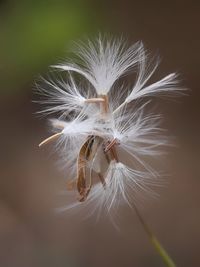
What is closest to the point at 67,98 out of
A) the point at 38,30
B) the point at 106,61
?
the point at 106,61

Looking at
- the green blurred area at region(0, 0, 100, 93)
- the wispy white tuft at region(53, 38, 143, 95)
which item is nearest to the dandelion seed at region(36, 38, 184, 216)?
the wispy white tuft at region(53, 38, 143, 95)

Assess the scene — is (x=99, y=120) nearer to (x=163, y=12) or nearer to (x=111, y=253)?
(x=111, y=253)

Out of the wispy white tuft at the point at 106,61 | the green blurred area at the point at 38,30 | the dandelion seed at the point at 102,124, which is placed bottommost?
the dandelion seed at the point at 102,124

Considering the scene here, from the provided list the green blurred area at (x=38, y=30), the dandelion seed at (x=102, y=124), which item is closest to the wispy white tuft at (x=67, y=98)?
the dandelion seed at (x=102, y=124)

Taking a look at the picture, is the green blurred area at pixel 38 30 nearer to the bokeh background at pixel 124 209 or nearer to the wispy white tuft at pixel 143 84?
the bokeh background at pixel 124 209

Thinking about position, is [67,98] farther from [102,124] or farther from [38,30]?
[38,30]

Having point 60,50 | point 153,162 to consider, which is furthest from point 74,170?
point 153,162

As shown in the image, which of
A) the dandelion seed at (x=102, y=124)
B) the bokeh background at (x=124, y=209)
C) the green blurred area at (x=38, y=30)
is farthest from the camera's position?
the bokeh background at (x=124, y=209)
